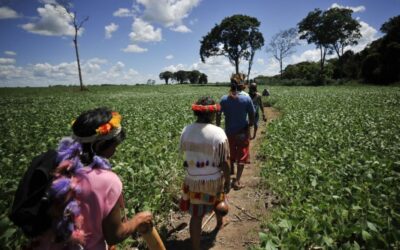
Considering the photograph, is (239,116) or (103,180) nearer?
(103,180)

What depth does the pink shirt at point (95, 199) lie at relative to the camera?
71.7 inches

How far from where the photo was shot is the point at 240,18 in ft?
203

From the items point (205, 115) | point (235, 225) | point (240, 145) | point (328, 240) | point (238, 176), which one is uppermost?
point (205, 115)

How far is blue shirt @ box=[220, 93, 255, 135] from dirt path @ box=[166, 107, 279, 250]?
1.31 metres

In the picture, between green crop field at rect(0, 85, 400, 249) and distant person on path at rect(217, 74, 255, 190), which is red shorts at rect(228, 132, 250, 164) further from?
green crop field at rect(0, 85, 400, 249)

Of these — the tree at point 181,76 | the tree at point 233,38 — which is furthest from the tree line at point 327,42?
the tree at point 181,76

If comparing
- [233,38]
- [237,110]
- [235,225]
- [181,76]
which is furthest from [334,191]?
[181,76]

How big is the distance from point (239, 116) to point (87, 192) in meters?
4.24

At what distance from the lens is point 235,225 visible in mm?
4594

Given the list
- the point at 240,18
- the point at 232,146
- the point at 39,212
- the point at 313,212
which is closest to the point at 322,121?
the point at 232,146

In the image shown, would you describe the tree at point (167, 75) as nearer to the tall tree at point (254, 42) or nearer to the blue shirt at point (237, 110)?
the tall tree at point (254, 42)

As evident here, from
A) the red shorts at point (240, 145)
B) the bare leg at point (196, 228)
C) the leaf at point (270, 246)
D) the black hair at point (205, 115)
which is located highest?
the black hair at point (205, 115)

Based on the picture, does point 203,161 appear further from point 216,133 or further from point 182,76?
point 182,76

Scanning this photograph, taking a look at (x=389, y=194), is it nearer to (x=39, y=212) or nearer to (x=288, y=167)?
(x=288, y=167)
